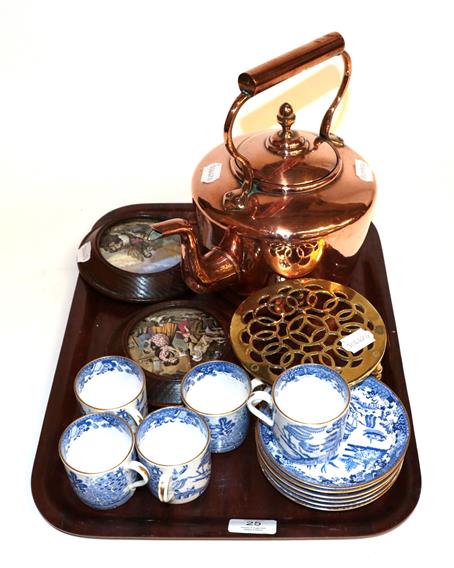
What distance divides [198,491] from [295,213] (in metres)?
0.45

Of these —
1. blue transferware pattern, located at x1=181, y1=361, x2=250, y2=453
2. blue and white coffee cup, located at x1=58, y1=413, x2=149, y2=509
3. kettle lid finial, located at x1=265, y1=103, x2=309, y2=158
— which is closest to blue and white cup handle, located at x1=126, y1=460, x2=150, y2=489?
blue and white coffee cup, located at x1=58, y1=413, x2=149, y2=509

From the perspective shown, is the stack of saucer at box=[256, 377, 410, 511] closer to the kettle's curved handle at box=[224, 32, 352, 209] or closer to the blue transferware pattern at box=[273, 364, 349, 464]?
the blue transferware pattern at box=[273, 364, 349, 464]

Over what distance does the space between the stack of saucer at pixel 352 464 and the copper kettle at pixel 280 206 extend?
0.27 metres

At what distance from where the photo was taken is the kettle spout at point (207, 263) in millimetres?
1346

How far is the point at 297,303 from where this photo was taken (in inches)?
51.4

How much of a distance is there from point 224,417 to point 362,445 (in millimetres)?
200

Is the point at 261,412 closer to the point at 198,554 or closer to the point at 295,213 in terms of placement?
the point at 198,554

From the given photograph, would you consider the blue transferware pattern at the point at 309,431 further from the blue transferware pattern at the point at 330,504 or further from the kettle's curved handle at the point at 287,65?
the kettle's curved handle at the point at 287,65

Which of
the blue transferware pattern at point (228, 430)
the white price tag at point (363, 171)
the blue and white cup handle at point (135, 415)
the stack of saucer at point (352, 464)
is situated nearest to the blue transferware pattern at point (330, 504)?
the stack of saucer at point (352, 464)

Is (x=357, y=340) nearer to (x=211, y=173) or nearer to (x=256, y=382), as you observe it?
(x=256, y=382)

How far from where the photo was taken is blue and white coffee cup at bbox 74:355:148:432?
122 centimetres

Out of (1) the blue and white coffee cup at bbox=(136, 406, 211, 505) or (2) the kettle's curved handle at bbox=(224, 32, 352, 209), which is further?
(2) the kettle's curved handle at bbox=(224, 32, 352, 209)

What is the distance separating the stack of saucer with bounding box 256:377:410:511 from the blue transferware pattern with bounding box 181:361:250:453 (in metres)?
0.03

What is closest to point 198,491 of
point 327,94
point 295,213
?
point 295,213
